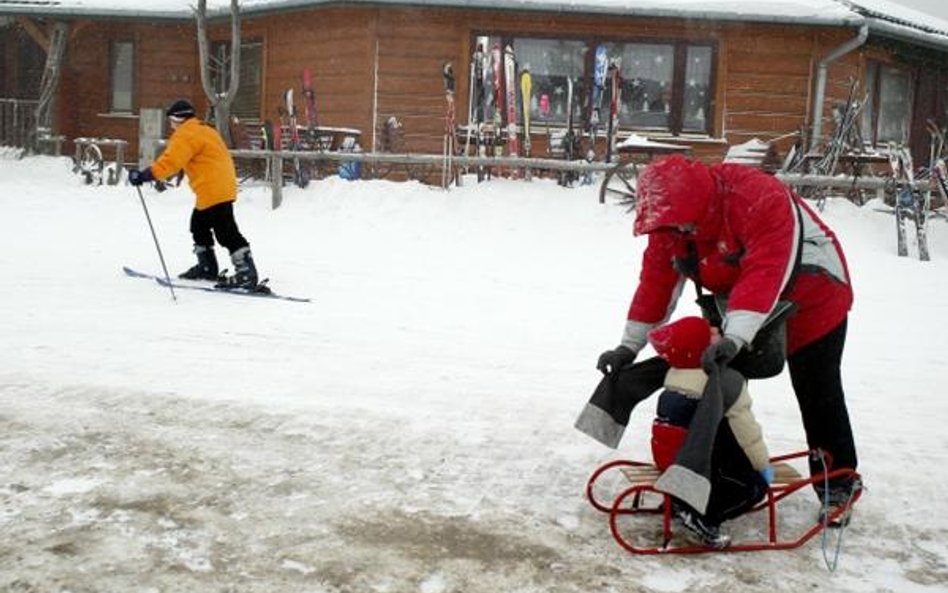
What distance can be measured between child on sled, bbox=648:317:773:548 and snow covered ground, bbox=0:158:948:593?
149 millimetres

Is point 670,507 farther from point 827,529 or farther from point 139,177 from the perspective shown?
point 139,177

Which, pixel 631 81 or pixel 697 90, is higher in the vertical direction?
pixel 631 81

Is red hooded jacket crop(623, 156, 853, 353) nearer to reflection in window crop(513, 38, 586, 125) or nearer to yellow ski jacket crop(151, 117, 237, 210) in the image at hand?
yellow ski jacket crop(151, 117, 237, 210)

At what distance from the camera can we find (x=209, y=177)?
830 centimetres

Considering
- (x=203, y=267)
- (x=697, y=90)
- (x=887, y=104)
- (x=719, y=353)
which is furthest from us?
(x=887, y=104)

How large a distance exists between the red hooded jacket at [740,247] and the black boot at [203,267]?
599 centimetres

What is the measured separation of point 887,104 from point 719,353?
1784 centimetres

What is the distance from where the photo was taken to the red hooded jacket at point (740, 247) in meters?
2.99

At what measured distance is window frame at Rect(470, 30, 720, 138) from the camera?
53.5ft

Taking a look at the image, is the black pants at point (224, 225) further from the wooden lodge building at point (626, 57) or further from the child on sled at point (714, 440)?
the wooden lodge building at point (626, 57)

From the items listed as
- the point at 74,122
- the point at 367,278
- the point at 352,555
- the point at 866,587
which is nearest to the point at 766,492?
the point at 866,587

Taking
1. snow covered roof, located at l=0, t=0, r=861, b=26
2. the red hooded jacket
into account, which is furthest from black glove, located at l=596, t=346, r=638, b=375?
→ snow covered roof, located at l=0, t=0, r=861, b=26

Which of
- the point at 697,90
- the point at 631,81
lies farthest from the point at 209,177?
the point at 697,90

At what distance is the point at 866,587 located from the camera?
289 cm
